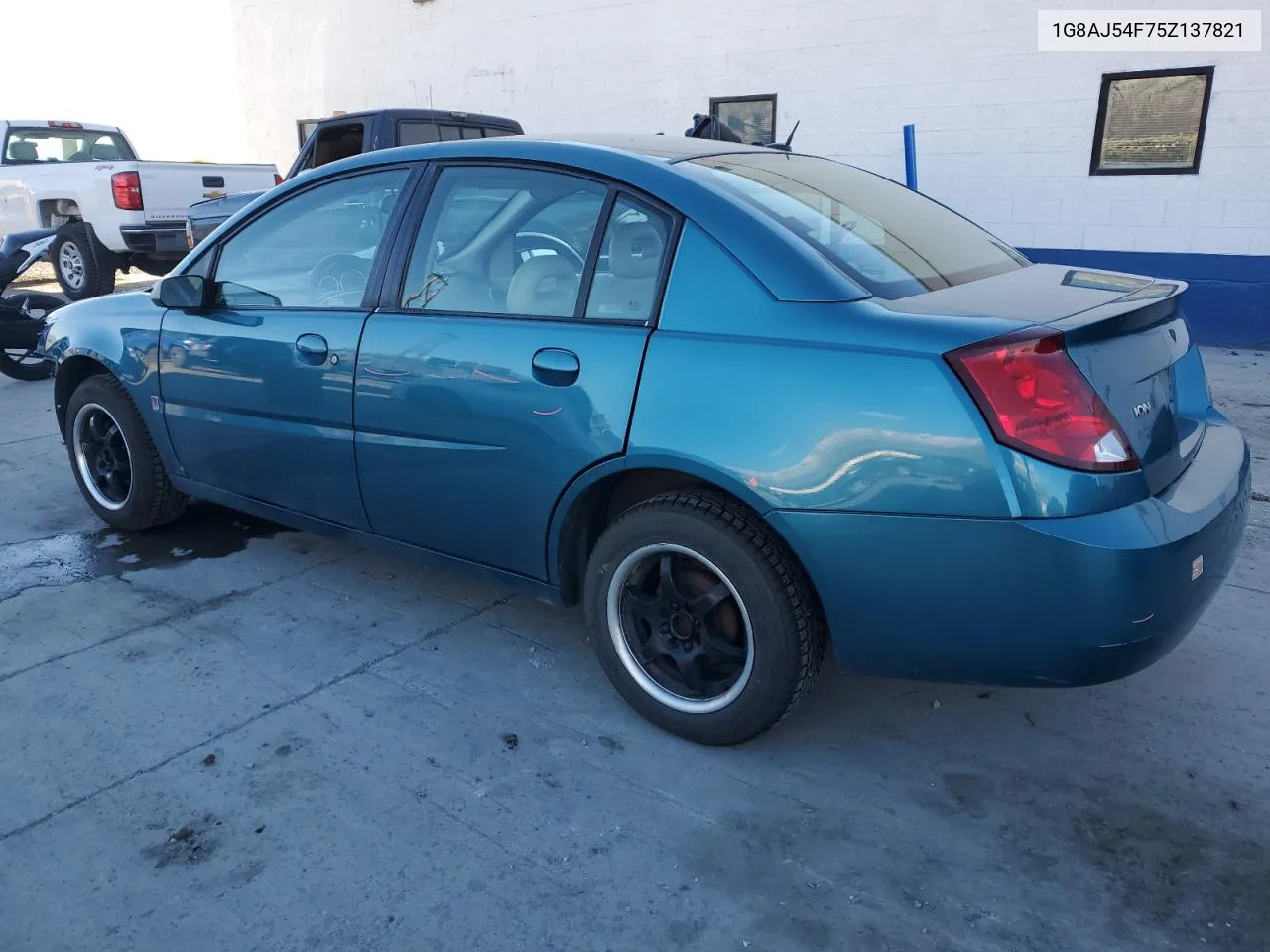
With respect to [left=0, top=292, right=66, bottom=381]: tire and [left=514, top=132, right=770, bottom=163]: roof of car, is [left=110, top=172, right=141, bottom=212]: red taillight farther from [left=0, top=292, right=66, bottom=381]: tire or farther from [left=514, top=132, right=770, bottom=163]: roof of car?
[left=514, top=132, right=770, bottom=163]: roof of car

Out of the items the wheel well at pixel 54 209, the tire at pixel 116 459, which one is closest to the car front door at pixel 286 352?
the tire at pixel 116 459

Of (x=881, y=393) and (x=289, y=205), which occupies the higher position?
(x=289, y=205)

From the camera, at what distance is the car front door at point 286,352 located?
3264 millimetres

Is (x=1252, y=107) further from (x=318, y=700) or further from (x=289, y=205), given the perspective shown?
(x=318, y=700)

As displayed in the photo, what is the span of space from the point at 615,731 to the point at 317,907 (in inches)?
38.0

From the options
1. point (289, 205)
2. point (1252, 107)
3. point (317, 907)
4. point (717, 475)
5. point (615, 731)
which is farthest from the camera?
point (1252, 107)

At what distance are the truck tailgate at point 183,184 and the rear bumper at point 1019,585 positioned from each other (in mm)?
10521

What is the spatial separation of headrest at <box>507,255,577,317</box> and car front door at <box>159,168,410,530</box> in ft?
2.00

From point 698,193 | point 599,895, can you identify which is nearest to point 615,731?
Result: point 599,895

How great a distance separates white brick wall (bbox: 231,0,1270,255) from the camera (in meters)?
8.12

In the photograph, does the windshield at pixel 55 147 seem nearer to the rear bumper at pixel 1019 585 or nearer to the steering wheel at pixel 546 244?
the steering wheel at pixel 546 244

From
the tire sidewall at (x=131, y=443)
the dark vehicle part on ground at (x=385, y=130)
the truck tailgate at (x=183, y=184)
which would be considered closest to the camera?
the tire sidewall at (x=131, y=443)

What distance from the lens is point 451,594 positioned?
3.75 metres

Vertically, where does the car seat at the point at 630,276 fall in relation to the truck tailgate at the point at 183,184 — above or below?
below
